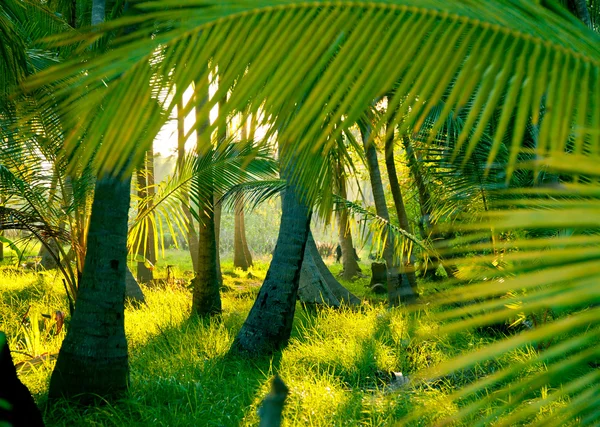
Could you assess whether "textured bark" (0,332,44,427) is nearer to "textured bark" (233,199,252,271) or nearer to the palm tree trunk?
the palm tree trunk

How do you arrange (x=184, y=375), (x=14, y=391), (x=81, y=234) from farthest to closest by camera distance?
(x=81, y=234)
(x=184, y=375)
(x=14, y=391)

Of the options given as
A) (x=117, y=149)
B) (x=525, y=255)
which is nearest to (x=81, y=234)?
(x=117, y=149)

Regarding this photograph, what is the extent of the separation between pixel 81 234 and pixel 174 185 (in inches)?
43.6

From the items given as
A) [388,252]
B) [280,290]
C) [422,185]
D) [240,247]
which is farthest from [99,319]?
[240,247]

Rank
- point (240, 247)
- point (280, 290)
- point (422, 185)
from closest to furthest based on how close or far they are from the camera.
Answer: point (280, 290)
point (422, 185)
point (240, 247)

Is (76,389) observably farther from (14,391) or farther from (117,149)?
(117,149)

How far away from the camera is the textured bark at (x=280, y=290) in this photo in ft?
18.9

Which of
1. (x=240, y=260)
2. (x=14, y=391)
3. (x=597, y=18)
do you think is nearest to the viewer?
(x=14, y=391)

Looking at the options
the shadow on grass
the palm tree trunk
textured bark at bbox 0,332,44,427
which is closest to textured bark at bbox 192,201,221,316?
the shadow on grass

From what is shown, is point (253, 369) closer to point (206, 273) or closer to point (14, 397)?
point (206, 273)

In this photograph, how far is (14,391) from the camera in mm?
2615

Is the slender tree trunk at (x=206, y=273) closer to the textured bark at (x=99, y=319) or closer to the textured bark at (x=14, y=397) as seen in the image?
the textured bark at (x=99, y=319)

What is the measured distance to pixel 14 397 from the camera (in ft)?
8.57

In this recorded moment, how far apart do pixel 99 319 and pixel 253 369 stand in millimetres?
1870
